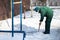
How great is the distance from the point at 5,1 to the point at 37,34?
4.51 m

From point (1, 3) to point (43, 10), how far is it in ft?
14.3

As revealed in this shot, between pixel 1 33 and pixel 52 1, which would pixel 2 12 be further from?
pixel 52 1

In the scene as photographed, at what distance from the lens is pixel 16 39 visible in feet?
18.4

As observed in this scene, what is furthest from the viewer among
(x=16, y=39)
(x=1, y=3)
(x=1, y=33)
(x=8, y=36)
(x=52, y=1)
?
(x=52, y=1)

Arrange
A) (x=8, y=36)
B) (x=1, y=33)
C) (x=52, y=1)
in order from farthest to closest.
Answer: (x=52, y=1) → (x=1, y=33) → (x=8, y=36)

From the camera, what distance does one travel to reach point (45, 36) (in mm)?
6309

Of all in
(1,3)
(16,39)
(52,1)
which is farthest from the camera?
(52,1)

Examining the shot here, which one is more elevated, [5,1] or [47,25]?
[5,1]

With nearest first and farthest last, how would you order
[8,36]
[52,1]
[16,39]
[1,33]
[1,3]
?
1. [16,39]
2. [8,36]
3. [1,33]
4. [1,3]
5. [52,1]

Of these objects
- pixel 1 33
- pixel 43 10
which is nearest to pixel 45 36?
pixel 43 10

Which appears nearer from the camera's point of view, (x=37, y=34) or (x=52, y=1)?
(x=37, y=34)

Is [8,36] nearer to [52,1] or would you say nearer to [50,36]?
[50,36]

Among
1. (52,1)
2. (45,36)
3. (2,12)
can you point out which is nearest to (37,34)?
(45,36)

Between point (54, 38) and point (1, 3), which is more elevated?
point (1, 3)
